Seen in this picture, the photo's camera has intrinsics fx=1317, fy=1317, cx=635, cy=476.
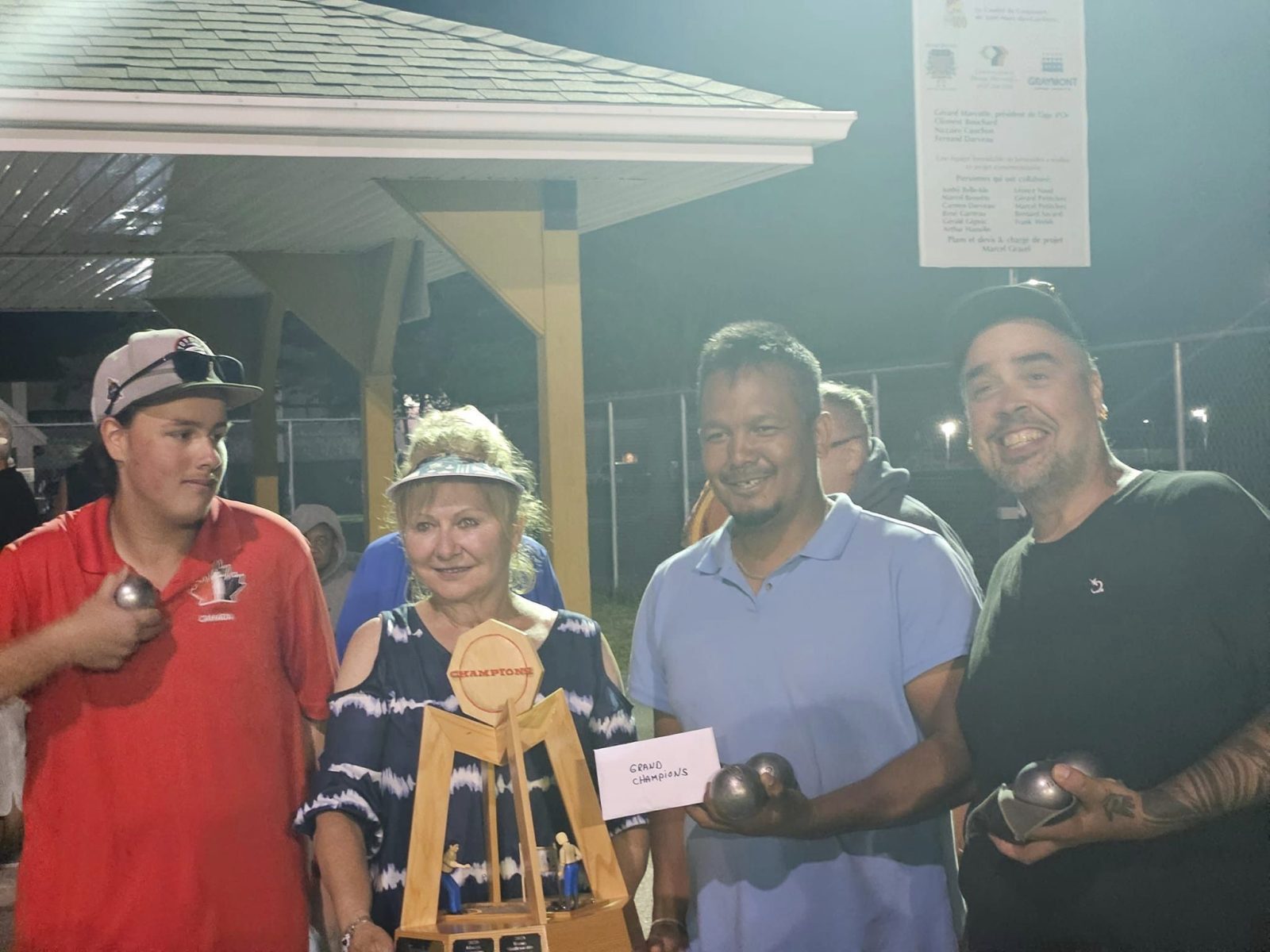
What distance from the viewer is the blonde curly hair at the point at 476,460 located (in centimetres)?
254

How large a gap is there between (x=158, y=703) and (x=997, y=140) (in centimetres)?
247

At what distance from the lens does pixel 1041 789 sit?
7.55ft

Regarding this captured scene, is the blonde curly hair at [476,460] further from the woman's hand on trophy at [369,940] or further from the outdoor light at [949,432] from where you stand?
the outdoor light at [949,432]

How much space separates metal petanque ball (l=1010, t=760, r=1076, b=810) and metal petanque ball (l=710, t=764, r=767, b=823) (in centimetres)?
45

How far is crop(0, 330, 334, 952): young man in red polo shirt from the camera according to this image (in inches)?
99.3

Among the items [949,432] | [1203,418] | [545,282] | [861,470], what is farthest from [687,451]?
[861,470]

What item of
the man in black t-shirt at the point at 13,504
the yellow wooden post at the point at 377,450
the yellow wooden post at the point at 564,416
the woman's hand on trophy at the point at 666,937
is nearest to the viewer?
the woman's hand on trophy at the point at 666,937

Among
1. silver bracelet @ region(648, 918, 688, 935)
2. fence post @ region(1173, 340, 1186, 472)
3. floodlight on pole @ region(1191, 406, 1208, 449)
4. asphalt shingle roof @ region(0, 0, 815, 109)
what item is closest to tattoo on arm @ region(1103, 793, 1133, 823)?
silver bracelet @ region(648, 918, 688, 935)

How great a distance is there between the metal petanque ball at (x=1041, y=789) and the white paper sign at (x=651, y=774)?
55cm

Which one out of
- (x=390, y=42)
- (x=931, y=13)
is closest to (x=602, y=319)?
(x=390, y=42)

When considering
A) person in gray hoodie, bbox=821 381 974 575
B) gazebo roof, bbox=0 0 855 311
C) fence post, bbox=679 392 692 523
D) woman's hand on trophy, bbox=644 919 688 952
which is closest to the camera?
woman's hand on trophy, bbox=644 919 688 952

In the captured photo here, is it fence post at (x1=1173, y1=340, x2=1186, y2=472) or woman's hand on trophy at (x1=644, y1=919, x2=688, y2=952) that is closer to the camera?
woman's hand on trophy at (x1=644, y1=919, x2=688, y2=952)

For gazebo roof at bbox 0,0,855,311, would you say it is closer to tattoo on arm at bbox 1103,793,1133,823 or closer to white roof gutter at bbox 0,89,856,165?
white roof gutter at bbox 0,89,856,165

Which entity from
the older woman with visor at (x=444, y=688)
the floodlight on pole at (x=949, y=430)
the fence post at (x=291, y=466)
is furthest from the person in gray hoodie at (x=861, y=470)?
the fence post at (x=291, y=466)
